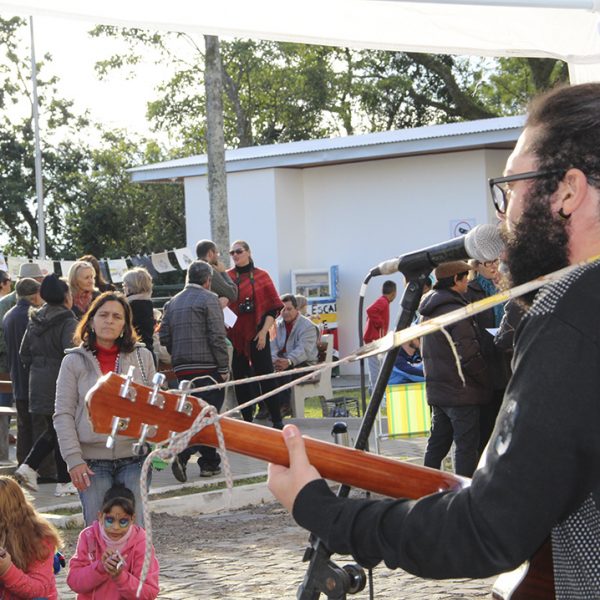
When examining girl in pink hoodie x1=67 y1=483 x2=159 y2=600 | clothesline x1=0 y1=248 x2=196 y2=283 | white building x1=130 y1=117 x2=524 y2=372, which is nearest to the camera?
girl in pink hoodie x1=67 y1=483 x2=159 y2=600

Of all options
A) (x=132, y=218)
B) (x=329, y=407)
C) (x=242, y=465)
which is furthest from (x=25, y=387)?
(x=132, y=218)

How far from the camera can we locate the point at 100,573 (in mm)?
5289

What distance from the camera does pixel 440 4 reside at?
13.7 feet

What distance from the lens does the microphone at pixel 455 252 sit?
274 centimetres

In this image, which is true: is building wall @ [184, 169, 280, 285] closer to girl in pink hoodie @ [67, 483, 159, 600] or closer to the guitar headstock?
girl in pink hoodie @ [67, 483, 159, 600]

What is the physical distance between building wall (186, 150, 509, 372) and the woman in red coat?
34.6ft

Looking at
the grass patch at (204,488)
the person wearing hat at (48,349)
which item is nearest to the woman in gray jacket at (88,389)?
the person wearing hat at (48,349)

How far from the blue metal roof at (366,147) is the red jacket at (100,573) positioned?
54.7 ft

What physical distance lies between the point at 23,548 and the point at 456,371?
3.72 m

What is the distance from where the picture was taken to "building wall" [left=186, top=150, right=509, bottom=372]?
75.8 ft

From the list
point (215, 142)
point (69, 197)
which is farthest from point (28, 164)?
point (215, 142)

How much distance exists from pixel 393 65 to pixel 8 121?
14787 millimetres

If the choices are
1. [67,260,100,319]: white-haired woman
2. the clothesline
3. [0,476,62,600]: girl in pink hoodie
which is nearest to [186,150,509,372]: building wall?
the clothesline

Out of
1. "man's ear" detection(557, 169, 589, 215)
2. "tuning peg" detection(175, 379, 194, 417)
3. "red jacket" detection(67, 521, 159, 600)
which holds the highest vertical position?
"man's ear" detection(557, 169, 589, 215)
